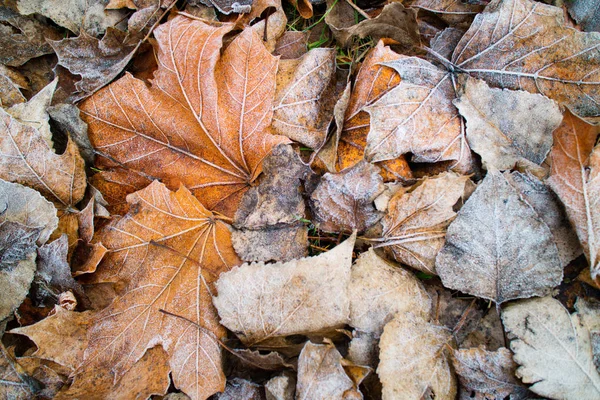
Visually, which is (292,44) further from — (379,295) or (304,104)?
(379,295)

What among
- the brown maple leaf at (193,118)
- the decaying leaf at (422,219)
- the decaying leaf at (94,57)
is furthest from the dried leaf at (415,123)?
the decaying leaf at (94,57)

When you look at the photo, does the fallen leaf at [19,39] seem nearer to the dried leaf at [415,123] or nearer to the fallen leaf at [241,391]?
the dried leaf at [415,123]

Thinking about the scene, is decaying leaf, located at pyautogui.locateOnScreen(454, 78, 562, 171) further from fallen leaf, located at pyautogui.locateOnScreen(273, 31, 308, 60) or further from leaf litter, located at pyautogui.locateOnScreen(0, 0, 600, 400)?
fallen leaf, located at pyautogui.locateOnScreen(273, 31, 308, 60)

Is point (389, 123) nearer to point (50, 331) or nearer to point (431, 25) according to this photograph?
point (431, 25)

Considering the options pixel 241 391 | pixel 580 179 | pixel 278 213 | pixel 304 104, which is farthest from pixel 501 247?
pixel 241 391

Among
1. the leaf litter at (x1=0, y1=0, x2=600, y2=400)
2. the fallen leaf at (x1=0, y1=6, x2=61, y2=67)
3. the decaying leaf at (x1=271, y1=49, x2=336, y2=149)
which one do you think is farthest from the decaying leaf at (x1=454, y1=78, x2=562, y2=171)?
the fallen leaf at (x1=0, y1=6, x2=61, y2=67)
